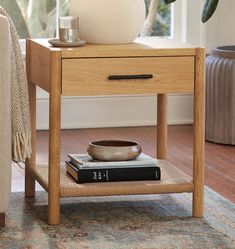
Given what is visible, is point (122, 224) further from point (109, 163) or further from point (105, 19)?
point (105, 19)

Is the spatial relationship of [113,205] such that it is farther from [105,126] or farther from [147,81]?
[105,126]

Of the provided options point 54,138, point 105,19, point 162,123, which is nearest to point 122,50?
point 105,19

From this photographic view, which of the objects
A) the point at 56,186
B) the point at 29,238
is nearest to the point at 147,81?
the point at 56,186

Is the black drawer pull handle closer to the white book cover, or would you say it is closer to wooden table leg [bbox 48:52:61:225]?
wooden table leg [bbox 48:52:61:225]

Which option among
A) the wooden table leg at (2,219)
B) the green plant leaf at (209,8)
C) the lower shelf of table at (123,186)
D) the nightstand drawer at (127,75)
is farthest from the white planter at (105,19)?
the green plant leaf at (209,8)

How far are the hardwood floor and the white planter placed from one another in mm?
716

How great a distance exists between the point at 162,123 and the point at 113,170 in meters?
0.40

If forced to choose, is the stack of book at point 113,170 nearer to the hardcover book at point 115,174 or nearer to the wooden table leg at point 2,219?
the hardcover book at point 115,174

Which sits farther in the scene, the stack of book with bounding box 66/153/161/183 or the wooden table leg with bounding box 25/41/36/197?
the wooden table leg with bounding box 25/41/36/197

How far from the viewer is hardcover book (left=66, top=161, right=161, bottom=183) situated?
250 cm

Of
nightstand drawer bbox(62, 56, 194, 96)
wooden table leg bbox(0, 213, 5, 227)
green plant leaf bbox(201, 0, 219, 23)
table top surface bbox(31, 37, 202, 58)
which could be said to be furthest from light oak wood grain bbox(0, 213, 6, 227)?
green plant leaf bbox(201, 0, 219, 23)

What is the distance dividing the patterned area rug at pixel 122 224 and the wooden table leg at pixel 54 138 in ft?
0.19

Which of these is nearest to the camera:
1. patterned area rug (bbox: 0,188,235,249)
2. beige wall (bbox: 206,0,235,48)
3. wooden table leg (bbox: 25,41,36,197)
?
patterned area rug (bbox: 0,188,235,249)

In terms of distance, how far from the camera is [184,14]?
4242 millimetres
